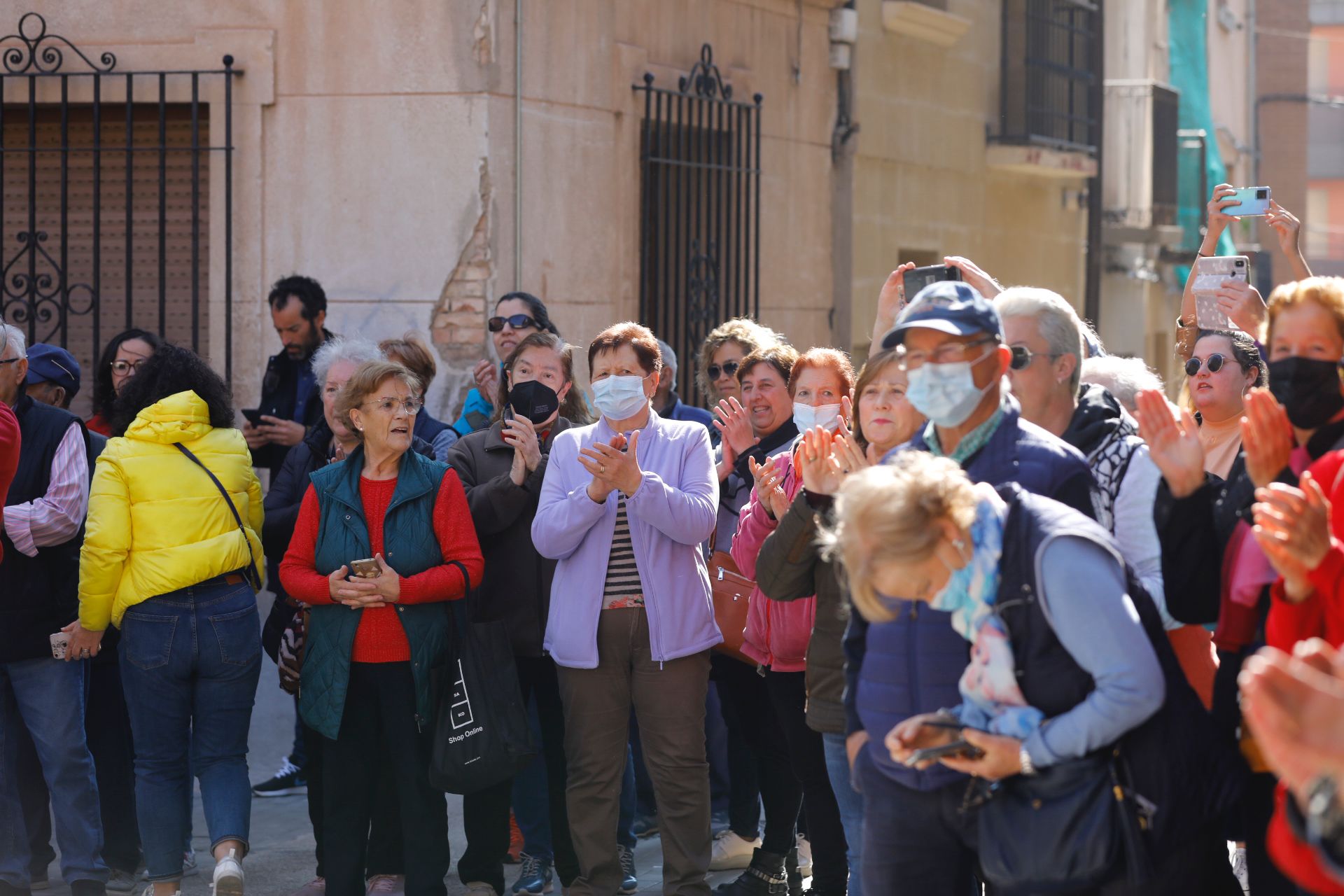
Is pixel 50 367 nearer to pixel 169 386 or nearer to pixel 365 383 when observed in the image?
pixel 169 386

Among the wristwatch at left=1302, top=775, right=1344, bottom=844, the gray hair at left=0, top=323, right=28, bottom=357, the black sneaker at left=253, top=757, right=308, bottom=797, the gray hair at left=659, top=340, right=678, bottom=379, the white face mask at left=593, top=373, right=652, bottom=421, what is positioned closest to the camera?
the wristwatch at left=1302, top=775, right=1344, bottom=844

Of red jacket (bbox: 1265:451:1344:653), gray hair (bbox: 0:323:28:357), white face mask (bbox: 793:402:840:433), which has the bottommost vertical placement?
red jacket (bbox: 1265:451:1344:653)

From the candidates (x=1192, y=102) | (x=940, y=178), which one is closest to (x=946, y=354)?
(x=940, y=178)

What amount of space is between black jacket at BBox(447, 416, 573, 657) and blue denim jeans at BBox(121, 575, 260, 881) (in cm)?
82

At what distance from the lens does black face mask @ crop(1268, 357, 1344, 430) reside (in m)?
3.34

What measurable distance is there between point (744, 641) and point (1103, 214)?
484 inches

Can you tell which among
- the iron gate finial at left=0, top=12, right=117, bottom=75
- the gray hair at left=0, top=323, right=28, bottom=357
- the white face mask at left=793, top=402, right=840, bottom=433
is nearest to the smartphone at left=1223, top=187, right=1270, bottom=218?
the white face mask at left=793, top=402, right=840, bottom=433

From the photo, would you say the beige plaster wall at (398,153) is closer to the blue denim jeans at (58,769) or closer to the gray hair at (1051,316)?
the blue denim jeans at (58,769)

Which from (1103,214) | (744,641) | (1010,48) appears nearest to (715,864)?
(744,641)

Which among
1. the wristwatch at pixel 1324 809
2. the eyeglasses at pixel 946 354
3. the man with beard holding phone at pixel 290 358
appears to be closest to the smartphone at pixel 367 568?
the man with beard holding phone at pixel 290 358

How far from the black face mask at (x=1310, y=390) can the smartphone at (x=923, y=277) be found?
4.27ft

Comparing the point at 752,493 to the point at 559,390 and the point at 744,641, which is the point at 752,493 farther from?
the point at 559,390

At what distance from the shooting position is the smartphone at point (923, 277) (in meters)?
4.55

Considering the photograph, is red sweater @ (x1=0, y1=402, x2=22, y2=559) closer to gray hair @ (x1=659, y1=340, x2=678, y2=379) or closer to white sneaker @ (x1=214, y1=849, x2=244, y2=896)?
white sneaker @ (x1=214, y1=849, x2=244, y2=896)
